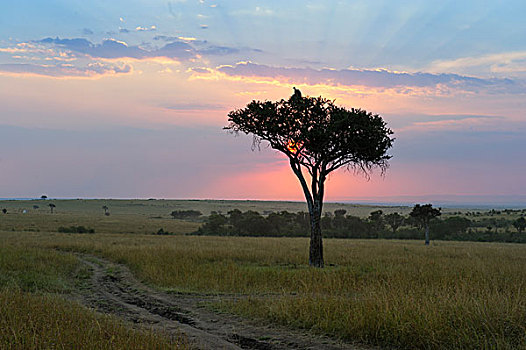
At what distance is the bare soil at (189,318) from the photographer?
8.06 meters

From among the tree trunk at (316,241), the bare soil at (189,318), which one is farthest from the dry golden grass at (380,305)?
the tree trunk at (316,241)

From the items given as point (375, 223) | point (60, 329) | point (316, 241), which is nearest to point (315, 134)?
point (316, 241)

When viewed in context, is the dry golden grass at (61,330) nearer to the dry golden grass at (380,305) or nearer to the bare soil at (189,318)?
the bare soil at (189,318)

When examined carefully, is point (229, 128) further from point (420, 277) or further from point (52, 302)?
point (52, 302)


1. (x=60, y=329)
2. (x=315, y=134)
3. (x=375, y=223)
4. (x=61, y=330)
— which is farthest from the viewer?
(x=375, y=223)

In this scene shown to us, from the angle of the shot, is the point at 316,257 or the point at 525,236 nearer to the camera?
the point at 316,257

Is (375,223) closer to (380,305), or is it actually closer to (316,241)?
(316,241)

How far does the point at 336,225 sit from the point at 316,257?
5802 centimetres

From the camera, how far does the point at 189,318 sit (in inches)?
408

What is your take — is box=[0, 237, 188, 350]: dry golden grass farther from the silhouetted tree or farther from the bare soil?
the silhouetted tree

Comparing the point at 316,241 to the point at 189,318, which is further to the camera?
the point at 316,241

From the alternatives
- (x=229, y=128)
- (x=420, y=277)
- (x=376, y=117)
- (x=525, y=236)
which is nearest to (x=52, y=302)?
(x=420, y=277)

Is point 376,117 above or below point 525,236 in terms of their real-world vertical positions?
above

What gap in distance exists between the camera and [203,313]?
10953mm
